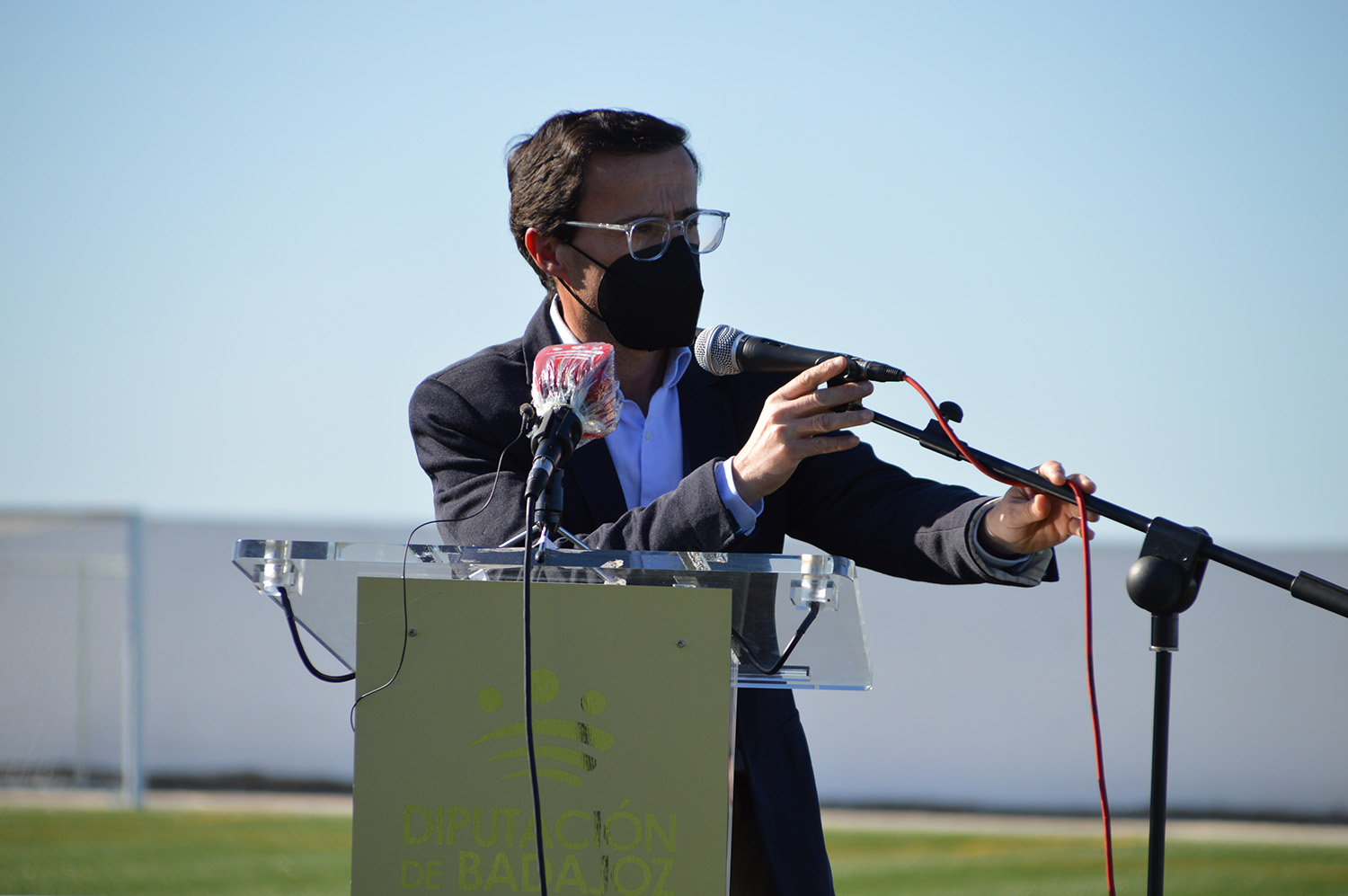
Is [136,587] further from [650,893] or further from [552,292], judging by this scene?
[650,893]

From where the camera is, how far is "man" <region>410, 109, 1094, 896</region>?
6.13 ft

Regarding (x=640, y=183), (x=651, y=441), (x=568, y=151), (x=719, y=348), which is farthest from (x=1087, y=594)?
(x=568, y=151)

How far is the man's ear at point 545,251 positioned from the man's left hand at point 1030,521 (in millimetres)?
947

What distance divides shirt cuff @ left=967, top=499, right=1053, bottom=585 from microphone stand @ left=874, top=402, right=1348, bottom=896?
275mm

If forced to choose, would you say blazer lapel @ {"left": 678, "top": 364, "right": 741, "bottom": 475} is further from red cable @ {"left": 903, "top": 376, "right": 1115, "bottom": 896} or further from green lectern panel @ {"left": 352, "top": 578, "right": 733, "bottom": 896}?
green lectern panel @ {"left": 352, "top": 578, "right": 733, "bottom": 896}

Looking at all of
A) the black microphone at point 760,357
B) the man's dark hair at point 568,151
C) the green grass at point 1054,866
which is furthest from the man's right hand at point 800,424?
the green grass at point 1054,866

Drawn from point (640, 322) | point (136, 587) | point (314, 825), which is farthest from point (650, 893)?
point (136, 587)

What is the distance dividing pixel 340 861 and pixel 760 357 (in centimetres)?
533

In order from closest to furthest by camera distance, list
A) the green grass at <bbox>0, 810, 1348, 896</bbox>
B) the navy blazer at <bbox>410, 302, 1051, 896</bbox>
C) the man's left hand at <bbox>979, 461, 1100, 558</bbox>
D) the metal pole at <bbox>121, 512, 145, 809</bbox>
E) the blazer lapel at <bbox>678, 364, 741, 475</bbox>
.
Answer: the man's left hand at <bbox>979, 461, 1100, 558</bbox>
the navy blazer at <bbox>410, 302, 1051, 896</bbox>
the blazer lapel at <bbox>678, 364, 741, 475</bbox>
the green grass at <bbox>0, 810, 1348, 896</bbox>
the metal pole at <bbox>121, 512, 145, 809</bbox>

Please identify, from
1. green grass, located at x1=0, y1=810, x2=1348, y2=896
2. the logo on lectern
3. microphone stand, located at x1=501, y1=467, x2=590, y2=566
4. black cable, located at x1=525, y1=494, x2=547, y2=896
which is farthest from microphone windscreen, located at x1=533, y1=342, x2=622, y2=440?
green grass, located at x1=0, y1=810, x2=1348, y2=896

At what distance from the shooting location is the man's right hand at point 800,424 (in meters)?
1.42

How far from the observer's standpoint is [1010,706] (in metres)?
8.16

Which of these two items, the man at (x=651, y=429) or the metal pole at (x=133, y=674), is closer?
the man at (x=651, y=429)

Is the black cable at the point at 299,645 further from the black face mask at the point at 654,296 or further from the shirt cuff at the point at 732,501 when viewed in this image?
the black face mask at the point at 654,296
